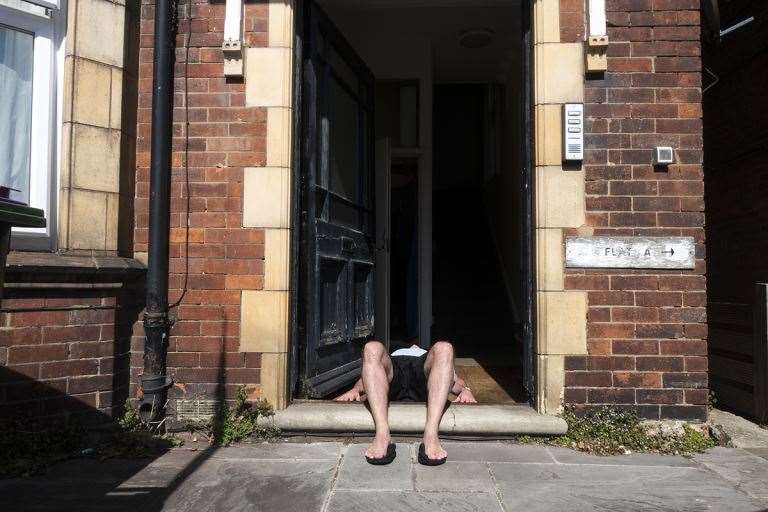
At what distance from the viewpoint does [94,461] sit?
3301 mm

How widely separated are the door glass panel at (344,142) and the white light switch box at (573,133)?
1929mm

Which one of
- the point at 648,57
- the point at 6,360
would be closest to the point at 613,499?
the point at 648,57

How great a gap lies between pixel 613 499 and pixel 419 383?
1.59 meters

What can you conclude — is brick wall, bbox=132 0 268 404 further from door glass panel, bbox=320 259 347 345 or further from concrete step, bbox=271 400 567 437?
door glass panel, bbox=320 259 347 345

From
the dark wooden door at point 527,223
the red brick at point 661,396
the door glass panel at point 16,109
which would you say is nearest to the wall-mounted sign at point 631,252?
the dark wooden door at point 527,223

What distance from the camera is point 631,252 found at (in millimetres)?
3699

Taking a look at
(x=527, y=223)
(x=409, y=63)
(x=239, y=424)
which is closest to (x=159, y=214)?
(x=239, y=424)

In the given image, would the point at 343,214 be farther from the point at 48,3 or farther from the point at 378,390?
the point at 48,3

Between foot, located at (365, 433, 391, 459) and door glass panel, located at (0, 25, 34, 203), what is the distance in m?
2.74

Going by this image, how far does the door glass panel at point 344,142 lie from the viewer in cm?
472

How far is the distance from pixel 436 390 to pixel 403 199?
357cm

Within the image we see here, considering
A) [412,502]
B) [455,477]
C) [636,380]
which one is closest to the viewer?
[412,502]

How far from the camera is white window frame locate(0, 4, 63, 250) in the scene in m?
3.58

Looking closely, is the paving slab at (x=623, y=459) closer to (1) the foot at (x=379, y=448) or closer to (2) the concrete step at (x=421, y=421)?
(2) the concrete step at (x=421, y=421)
